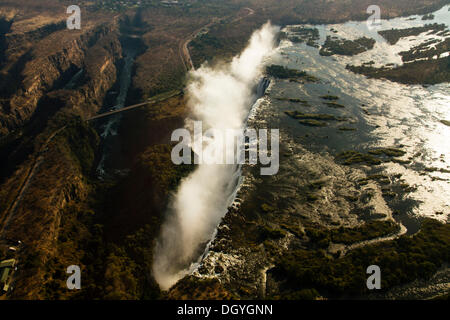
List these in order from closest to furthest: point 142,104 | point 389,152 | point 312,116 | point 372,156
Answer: point 372,156
point 389,152
point 312,116
point 142,104

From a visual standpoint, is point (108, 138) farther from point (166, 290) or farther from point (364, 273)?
point (364, 273)

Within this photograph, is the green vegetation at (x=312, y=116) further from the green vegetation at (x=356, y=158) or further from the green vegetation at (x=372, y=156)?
the green vegetation at (x=356, y=158)

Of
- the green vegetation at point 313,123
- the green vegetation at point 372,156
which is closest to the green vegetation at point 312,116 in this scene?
the green vegetation at point 313,123

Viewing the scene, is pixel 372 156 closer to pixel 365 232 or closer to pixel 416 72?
pixel 365 232

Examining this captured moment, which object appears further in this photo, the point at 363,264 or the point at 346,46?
the point at 346,46

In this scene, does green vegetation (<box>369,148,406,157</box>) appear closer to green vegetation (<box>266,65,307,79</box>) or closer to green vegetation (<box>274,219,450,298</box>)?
green vegetation (<box>274,219,450,298</box>)

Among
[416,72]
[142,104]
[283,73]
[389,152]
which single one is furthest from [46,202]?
[416,72]

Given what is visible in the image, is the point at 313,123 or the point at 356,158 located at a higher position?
the point at 313,123
